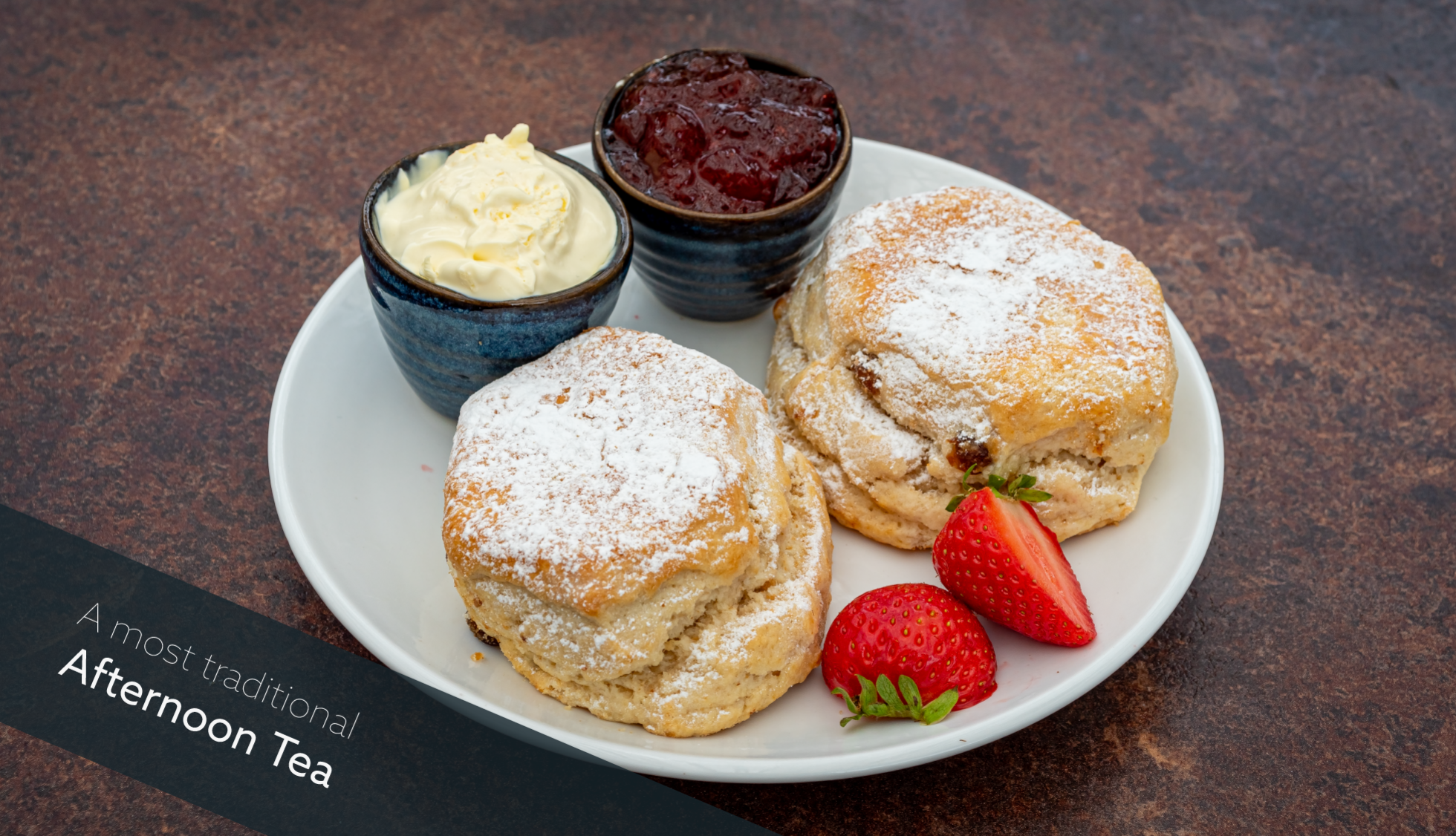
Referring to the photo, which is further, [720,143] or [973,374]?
[720,143]

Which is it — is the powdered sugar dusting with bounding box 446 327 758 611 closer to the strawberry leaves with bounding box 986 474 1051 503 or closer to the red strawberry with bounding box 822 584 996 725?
the red strawberry with bounding box 822 584 996 725

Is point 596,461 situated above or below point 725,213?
below

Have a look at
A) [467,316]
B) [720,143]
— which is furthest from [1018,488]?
[467,316]

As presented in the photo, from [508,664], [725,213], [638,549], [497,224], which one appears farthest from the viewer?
[725,213]

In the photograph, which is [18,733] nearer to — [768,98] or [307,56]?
[768,98]

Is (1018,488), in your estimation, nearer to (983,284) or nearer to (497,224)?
(983,284)

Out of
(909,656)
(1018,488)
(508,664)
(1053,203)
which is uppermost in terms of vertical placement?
(1018,488)

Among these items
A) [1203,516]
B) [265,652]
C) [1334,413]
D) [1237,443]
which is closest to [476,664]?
[265,652]
